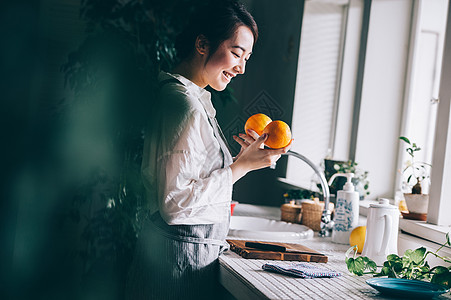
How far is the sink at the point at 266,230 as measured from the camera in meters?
1.72

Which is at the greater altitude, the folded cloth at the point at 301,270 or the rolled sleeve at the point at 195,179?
the rolled sleeve at the point at 195,179

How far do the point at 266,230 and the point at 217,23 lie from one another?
39.4 inches

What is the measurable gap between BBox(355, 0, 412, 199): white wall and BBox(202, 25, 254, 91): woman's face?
1.34 meters

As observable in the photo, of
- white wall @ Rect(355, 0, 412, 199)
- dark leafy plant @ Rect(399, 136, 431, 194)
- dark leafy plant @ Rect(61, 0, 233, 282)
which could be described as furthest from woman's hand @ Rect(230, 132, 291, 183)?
white wall @ Rect(355, 0, 412, 199)

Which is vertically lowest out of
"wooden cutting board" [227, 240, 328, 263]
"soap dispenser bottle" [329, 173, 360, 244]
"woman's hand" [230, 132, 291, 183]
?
"wooden cutting board" [227, 240, 328, 263]

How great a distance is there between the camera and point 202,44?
1.47 metres

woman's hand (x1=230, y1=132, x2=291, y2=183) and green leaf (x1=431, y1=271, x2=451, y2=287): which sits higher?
woman's hand (x1=230, y1=132, x2=291, y2=183)

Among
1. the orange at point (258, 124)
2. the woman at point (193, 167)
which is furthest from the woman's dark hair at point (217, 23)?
the orange at point (258, 124)

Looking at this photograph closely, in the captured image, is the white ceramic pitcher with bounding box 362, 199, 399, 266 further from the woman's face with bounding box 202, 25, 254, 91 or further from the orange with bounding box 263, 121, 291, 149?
the woman's face with bounding box 202, 25, 254, 91

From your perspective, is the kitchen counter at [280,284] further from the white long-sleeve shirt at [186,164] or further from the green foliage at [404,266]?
the white long-sleeve shirt at [186,164]

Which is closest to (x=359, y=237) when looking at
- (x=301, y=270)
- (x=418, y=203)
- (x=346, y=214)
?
(x=346, y=214)

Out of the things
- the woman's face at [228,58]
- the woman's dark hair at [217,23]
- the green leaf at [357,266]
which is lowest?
the green leaf at [357,266]

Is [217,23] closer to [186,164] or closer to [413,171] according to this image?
[186,164]

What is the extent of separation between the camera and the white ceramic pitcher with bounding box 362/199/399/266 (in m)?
1.40
